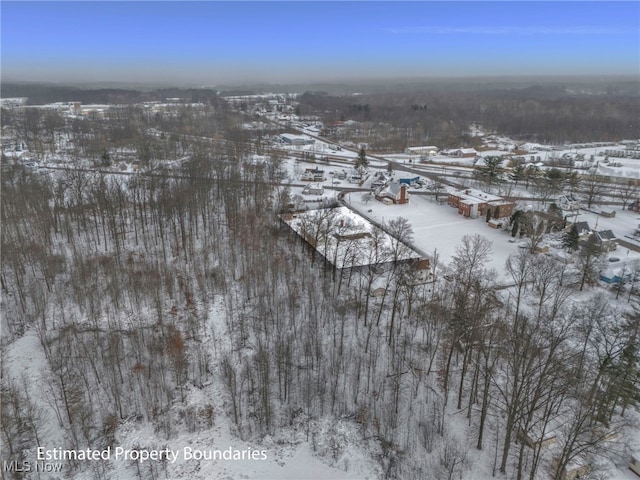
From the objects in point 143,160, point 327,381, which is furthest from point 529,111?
point 327,381

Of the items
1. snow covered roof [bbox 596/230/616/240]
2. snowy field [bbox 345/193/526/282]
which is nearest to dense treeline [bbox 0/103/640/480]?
snowy field [bbox 345/193/526/282]

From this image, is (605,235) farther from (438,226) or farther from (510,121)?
(510,121)

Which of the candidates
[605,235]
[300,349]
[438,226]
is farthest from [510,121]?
[300,349]

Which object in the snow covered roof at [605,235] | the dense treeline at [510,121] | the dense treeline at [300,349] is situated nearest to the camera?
the dense treeline at [300,349]

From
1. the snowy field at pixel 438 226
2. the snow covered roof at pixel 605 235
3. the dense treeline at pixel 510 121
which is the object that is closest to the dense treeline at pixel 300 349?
the snowy field at pixel 438 226

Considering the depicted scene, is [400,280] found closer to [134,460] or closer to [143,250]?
[134,460]

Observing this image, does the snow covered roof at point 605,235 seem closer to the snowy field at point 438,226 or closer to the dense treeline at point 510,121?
the snowy field at point 438,226

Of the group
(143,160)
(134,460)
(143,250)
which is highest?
(143,160)

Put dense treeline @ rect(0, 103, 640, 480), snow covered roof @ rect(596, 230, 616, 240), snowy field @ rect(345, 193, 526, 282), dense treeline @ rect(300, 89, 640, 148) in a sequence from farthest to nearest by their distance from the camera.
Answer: dense treeline @ rect(300, 89, 640, 148) → snow covered roof @ rect(596, 230, 616, 240) → snowy field @ rect(345, 193, 526, 282) → dense treeline @ rect(0, 103, 640, 480)

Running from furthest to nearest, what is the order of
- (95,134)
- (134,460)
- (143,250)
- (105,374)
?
1. (95,134)
2. (143,250)
3. (105,374)
4. (134,460)

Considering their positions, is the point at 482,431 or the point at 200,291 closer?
the point at 482,431

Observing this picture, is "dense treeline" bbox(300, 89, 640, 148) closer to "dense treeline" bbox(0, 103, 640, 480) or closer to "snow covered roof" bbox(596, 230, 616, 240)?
"snow covered roof" bbox(596, 230, 616, 240)
